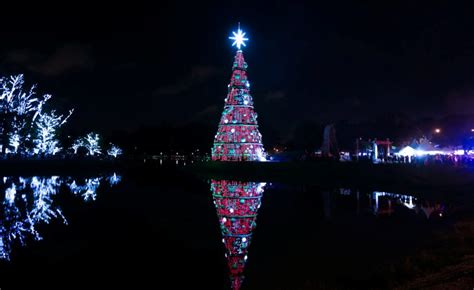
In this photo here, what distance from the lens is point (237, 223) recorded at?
15.7 metres

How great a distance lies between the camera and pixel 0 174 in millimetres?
42500

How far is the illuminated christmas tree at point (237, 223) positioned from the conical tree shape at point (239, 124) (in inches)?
606

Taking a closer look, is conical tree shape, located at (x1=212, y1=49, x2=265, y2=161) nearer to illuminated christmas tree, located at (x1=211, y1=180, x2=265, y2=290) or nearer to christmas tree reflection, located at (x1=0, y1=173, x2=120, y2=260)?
illuminated christmas tree, located at (x1=211, y1=180, x2=265, y2=290)

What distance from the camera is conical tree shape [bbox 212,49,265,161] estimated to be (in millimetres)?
41438

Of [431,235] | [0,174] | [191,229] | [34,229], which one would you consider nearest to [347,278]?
[431,235]

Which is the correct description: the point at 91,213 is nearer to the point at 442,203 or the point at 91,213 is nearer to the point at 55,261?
the point at 55,261

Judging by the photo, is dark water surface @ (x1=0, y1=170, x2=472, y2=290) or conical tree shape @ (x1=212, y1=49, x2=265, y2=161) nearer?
dark water surface @ (x1=0, y1=170, x2=472, y2=290)

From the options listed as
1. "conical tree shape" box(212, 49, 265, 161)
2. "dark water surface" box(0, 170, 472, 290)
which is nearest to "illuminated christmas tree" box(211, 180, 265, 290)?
"dark water surface" box(0, 170, 472, 290)

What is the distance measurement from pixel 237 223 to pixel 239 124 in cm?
2594

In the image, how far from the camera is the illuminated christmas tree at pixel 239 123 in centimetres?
4144

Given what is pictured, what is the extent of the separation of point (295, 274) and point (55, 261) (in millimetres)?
6547

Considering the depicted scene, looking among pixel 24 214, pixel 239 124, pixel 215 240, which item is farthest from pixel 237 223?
pixel 239 124

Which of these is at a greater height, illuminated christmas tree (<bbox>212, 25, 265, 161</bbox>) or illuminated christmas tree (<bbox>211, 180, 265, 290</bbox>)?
illuminated christmas tree (<bbox>212, 25, 265, 161</bbox>)

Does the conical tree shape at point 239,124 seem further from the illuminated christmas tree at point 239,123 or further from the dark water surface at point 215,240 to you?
the dark water surface at point 215,240
